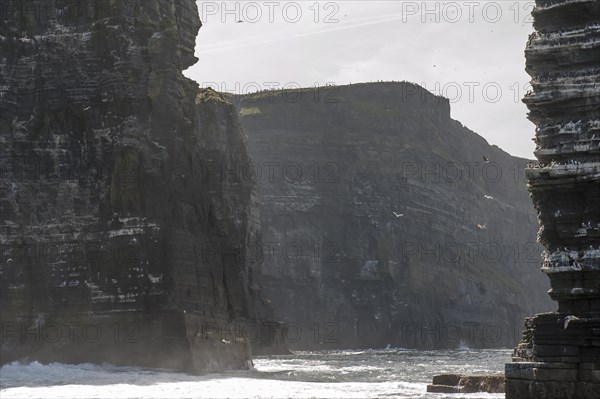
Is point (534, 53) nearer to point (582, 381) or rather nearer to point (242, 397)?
point (582, 381)

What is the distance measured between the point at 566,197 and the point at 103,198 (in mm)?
45506

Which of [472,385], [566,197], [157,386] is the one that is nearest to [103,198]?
[157,386]

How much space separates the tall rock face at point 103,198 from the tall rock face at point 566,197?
38.6m

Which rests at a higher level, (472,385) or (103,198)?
(103,198)

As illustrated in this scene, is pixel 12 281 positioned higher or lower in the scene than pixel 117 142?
lower

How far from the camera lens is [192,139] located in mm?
82562

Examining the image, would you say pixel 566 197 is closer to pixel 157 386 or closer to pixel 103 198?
pixel 157 386

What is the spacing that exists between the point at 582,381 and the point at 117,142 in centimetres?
4846

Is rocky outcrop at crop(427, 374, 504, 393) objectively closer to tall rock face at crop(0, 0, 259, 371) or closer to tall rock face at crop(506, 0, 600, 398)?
tall rock face at crop(506, 0, 600, 398)

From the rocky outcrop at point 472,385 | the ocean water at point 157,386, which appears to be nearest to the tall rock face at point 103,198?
the ocean water at point 157,386

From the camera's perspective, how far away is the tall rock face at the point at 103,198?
72.2 meters

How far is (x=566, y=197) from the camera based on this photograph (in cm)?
3578

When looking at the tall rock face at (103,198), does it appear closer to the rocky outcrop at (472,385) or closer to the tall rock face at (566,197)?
the rocky outcrop at (472,385)

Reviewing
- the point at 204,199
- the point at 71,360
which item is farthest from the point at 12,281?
the point at 204,199
